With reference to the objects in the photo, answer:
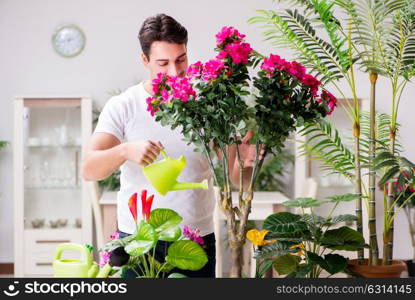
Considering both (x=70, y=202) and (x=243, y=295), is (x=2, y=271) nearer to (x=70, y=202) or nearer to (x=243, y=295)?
(x=70, y=202)

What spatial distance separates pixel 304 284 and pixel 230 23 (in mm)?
4777

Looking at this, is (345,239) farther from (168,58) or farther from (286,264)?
(168,58)

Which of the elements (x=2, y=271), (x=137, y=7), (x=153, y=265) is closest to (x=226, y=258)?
(x=2, y=271)

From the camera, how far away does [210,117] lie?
1.57 meters

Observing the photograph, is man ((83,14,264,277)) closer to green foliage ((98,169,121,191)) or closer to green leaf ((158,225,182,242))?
green leaf ((158,225,182,242))

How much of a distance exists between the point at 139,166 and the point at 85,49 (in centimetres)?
423

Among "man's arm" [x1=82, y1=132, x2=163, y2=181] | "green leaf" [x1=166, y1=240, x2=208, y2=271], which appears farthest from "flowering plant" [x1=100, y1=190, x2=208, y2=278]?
"man's arm" [x1=82, y1=132, x2=163, y2=181]

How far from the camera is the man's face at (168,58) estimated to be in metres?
1.87

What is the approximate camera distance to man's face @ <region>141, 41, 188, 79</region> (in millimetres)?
1868

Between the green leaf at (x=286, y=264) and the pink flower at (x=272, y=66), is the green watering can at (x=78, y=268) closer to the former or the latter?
the green leaf at (x=286, y=264)

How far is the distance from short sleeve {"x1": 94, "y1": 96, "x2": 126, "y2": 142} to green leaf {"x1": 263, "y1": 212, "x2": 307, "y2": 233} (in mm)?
544

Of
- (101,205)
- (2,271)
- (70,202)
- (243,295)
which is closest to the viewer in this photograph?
(243,295)

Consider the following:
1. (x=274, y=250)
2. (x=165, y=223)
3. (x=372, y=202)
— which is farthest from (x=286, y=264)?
Result: (x=165, y=223)

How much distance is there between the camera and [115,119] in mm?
1906
